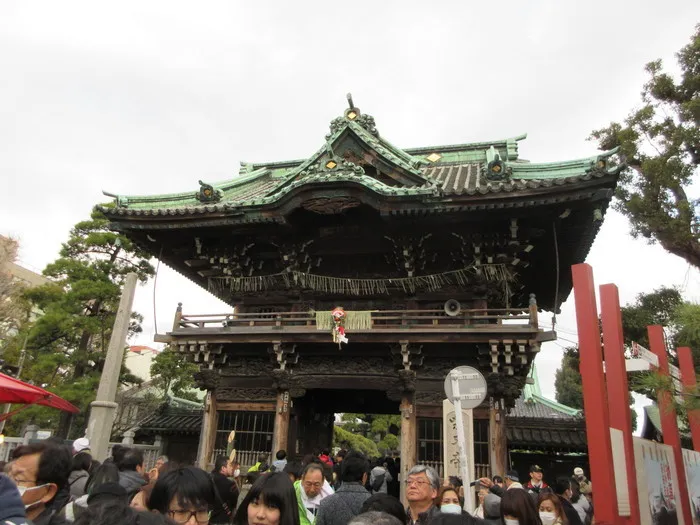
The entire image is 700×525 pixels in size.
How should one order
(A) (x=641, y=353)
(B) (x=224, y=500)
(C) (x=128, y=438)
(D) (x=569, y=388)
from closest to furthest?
(B) (x=224, y=500) → (A) (x=641, y=353) → (C) (x=128, y=438) → (D) (x=569, y=388)

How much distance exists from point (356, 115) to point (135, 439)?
14.1 metres

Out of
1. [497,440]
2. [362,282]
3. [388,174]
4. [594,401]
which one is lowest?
[497,440]

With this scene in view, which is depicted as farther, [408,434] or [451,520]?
[408,434]

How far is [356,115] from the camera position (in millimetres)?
14344

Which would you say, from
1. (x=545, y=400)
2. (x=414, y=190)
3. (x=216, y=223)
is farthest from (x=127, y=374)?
(x=545, y=400)

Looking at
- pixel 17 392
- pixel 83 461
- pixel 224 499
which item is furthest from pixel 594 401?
pixel 17 392

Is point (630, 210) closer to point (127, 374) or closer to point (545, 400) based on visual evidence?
point (545, 400)

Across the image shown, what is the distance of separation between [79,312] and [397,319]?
15512 millimetres

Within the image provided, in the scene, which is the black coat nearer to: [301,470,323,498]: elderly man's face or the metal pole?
[301,470,323,498]: elderly man's face

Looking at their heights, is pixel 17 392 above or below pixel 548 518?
above

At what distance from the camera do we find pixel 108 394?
30.3ft

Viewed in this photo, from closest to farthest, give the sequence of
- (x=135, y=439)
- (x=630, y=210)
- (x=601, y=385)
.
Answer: (x=601, y=385) < (x=630, y=210) < (x=135, y=439)

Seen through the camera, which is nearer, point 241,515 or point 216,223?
point 241,515

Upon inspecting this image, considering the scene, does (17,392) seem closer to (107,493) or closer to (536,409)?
(107,493)
